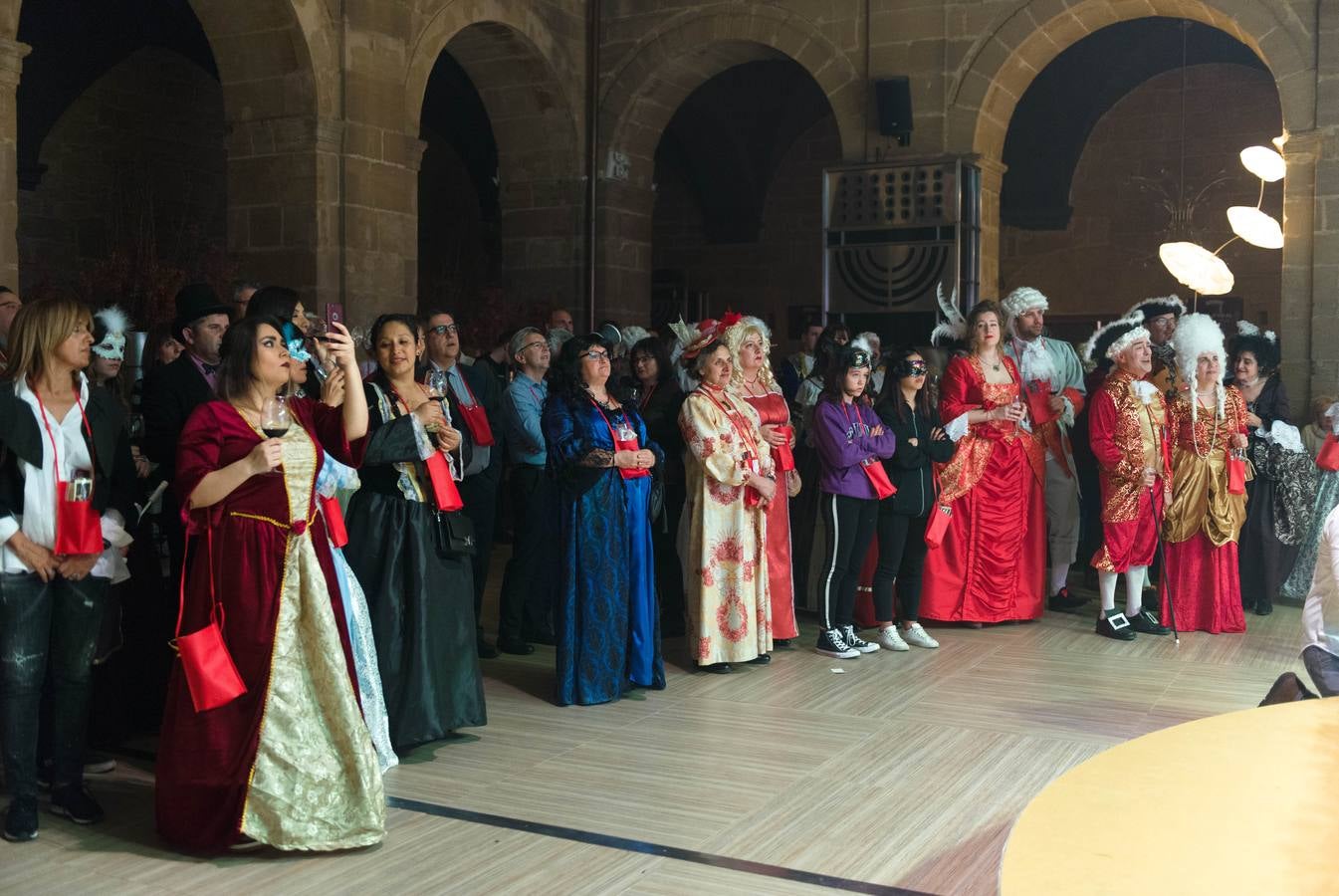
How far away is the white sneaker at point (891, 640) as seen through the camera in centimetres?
620

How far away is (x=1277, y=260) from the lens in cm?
1362

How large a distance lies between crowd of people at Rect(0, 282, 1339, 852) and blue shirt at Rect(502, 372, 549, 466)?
1 cm

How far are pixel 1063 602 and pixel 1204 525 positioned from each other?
3.14ft

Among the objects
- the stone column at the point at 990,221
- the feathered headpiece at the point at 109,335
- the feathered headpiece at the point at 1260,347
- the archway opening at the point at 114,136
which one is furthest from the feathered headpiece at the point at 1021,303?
the archway opening at the point at 114,136

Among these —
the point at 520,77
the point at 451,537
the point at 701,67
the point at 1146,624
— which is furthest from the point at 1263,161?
the point at 451,537

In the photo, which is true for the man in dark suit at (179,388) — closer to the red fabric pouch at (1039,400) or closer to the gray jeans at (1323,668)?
the gray jeans at (1323,668)

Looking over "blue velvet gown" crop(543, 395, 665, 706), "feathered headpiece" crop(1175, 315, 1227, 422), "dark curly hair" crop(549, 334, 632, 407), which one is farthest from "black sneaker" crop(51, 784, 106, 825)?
"feathered headpiece" crop(1175, 315, 1227, 422)

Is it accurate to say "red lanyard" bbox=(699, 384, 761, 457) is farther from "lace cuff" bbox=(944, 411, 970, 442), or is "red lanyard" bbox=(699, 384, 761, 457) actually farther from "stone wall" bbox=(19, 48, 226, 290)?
"stone wall" bbox=(19, 48, 226, 290)

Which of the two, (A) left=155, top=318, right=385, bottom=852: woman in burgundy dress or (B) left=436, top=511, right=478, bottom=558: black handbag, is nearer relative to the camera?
(A) left=155, top=318, right=385, bottom=852: woman in burgundy dress

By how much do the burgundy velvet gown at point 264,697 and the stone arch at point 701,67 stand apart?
291 inches

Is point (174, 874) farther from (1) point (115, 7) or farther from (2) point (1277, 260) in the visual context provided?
(2) point (1277, 260)

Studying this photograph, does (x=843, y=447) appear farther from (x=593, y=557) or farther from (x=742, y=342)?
(x=593, y=557)

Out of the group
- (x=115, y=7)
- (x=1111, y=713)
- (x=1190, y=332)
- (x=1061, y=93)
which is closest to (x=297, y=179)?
(x=115, y=7)

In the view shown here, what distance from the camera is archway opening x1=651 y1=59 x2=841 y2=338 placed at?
1457 cm
